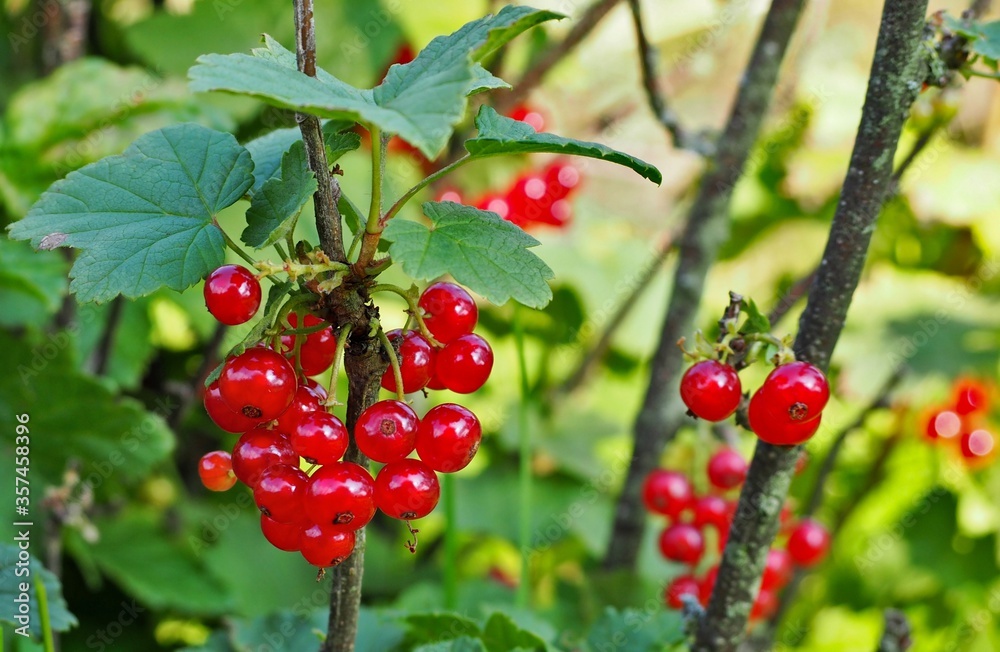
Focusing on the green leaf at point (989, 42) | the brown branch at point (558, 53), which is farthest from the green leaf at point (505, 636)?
the brown branch at point (558, 53)

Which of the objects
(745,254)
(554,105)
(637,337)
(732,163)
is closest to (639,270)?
(637,337)

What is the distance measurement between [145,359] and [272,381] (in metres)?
1.13

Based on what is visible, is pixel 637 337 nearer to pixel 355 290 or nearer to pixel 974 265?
pixel 974 265

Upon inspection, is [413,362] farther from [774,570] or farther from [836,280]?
[774,570]

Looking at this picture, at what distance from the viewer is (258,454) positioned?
58cm

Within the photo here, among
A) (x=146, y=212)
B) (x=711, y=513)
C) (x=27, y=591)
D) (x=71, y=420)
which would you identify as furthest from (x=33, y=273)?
(x=711, y=513)

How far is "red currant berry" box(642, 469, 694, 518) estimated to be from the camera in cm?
131

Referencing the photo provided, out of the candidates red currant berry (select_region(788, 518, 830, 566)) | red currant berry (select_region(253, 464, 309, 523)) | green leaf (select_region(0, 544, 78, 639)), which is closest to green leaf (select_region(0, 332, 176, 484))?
green leaf (select_region(0, 544, 78, 639))

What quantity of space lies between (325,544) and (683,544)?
847 mm

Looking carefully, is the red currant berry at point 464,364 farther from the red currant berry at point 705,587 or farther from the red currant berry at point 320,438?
the red currant berry at point 705,587

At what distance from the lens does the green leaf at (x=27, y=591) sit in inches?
28.0

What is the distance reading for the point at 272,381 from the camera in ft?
1.77

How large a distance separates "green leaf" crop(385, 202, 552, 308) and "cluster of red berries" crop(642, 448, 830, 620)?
2.56 feet

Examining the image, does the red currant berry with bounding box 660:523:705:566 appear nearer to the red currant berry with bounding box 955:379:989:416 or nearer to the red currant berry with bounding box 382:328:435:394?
the red currant berry with bounding box 382:328:435:394
